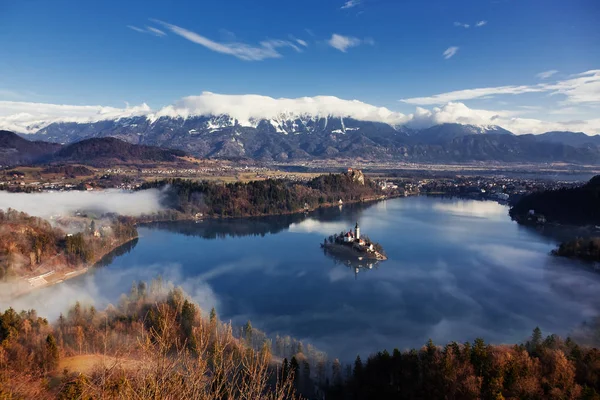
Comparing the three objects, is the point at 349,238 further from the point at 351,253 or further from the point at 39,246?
the point at 39,246

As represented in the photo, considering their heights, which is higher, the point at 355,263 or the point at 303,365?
the point at 303,365

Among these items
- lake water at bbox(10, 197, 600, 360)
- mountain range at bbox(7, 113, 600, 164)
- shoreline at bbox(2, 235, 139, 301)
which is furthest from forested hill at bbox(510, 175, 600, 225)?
mountain range at bbox(7, 113, 600, 164)

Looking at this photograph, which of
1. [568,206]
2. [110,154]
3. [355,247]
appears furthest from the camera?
[110,154]

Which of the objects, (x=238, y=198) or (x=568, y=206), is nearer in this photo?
(x=568, y=206)

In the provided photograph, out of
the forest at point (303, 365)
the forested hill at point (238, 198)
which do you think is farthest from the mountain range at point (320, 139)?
the forest at point (303, 365)

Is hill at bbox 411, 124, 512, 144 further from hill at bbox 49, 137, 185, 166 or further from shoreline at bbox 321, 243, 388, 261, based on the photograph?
shoreline at bbox 321, 243, 388, 261

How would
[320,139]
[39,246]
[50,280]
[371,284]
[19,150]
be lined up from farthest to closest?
1. [320,139]
2. [19,150]
3. [39,246]
4. [371,284]
5. [50,280]

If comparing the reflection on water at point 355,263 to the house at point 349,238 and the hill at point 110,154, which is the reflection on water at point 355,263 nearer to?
the house at point 349,238

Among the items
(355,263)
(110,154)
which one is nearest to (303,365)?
(355,263)
